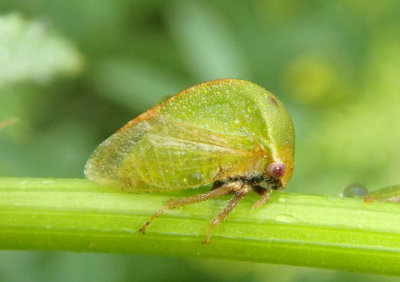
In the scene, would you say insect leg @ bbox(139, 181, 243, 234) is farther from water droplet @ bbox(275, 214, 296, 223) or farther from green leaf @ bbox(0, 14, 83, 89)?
green leaf @ bbox(0, 14, 83, 89)

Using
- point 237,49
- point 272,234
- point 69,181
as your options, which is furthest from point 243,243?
point 237,49

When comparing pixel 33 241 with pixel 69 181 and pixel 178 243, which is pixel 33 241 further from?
pixel 178 243

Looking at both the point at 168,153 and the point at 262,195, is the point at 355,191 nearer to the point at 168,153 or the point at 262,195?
the point at 262,195

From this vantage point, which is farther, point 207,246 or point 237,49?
point 237,49

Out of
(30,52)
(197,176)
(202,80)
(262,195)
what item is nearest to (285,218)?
(262,195)

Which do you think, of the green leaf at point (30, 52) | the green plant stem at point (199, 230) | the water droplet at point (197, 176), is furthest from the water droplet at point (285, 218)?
the green leaf at point (30, 52)

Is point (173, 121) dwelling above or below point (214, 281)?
above

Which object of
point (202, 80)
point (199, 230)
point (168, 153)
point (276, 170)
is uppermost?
point (202, 80)
